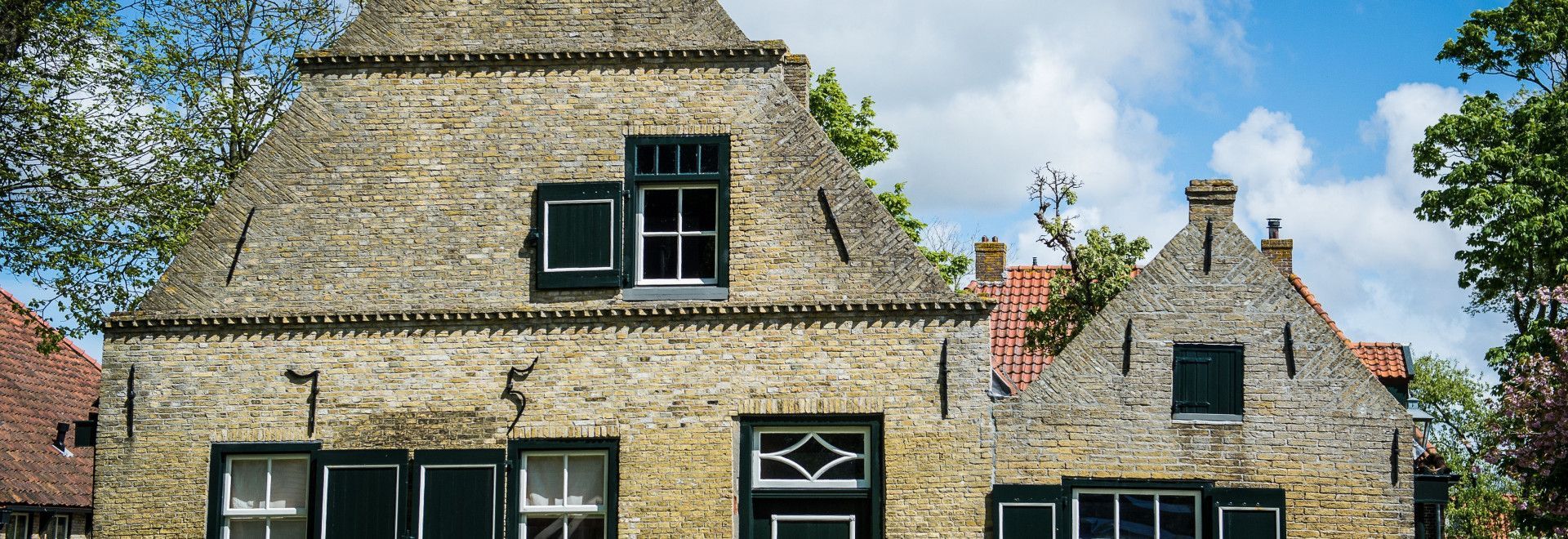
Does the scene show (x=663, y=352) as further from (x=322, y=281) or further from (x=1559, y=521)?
(x=1559, y=521)

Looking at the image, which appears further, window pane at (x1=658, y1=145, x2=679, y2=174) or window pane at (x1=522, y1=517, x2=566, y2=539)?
window pane at (x1=658, y1=145, x2=679, y2=174)

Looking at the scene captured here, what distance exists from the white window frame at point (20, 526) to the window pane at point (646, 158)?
37.4 feet

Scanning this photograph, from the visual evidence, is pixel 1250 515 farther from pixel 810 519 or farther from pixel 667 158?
pixel 667 158

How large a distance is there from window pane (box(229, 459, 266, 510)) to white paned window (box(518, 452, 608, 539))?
2.46m

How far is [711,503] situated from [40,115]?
36.6 ft

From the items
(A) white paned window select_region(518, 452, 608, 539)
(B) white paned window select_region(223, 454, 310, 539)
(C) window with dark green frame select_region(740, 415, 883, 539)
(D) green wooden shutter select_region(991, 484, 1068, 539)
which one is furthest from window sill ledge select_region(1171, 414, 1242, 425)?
(B) white paned window select_region(223, 454, 310, 539)

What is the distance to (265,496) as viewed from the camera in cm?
1315

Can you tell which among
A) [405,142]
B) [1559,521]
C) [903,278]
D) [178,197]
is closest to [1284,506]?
[903,278]

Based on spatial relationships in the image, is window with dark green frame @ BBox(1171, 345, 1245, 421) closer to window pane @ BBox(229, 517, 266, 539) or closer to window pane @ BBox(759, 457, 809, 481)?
window pane @ BBox(759, 457, 809, 481)

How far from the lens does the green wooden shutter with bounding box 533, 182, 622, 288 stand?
42.7 ft

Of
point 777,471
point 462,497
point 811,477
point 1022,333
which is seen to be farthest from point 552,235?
→ point 1022,333

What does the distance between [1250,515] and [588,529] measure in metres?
5.86

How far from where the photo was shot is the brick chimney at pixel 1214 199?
1326 cm

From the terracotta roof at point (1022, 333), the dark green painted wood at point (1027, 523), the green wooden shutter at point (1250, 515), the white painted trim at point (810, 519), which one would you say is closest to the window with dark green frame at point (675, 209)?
the white painted trim at point (810, 519)
